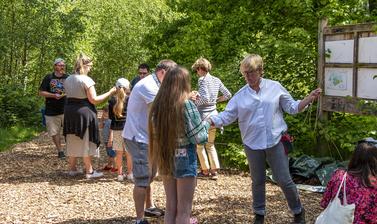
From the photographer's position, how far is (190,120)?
4227mm

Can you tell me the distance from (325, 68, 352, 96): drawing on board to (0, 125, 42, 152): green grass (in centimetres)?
715

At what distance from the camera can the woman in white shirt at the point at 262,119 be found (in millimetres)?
5004

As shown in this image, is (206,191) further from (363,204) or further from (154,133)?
(363,204)

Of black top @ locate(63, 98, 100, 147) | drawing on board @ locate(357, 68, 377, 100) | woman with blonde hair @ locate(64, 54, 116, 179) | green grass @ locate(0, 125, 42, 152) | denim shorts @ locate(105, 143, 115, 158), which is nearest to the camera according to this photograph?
drawing on board @ locate(357, 68, 377, 100)

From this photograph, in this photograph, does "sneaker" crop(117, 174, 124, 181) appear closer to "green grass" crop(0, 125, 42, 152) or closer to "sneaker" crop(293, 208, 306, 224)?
"sneaker" crop(293, 208, 306, 224)

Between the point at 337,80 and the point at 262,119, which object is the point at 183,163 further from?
the point at 337,80

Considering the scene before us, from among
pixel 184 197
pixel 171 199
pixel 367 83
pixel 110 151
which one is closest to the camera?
pixel 184 197

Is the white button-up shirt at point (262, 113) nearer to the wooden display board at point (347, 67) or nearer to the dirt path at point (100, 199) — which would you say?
the dirt path at point (100, 199)

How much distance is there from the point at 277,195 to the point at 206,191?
0.91 metres

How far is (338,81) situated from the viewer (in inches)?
306

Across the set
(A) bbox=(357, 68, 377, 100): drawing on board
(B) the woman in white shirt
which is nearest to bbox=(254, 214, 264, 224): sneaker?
(B) the woman in white shirt

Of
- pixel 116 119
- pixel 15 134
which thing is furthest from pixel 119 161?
pixel 15 134

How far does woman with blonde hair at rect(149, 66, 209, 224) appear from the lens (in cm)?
419

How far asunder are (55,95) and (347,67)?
468 centimetres
